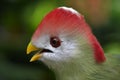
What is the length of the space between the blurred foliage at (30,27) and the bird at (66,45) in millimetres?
1142

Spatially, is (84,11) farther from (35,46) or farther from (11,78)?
(35,46)

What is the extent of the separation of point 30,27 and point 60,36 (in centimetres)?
170

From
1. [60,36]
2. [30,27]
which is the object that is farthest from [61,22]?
[30,27]

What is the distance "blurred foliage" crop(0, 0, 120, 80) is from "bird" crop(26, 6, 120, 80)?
114 cm

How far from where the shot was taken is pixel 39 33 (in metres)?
2.87

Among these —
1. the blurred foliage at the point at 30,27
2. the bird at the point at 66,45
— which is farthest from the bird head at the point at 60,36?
the blurred foliage at the point at 30,27

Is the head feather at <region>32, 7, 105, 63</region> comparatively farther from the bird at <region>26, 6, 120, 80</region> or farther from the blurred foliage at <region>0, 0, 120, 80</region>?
the blurred foliage at <region>0, 0, 120, 80</region>

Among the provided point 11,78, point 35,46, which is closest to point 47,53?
point 35,46

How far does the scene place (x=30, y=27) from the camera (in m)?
4.56

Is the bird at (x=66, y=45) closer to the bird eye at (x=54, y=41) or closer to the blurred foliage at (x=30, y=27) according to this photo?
the bird eye at (x=54, y=41)

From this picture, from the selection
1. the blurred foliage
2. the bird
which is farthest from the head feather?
the blurred foliage

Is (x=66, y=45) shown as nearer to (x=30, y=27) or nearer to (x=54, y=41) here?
(x=54, y=41)

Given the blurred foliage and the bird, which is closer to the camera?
the bird

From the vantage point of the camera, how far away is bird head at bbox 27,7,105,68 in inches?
113
